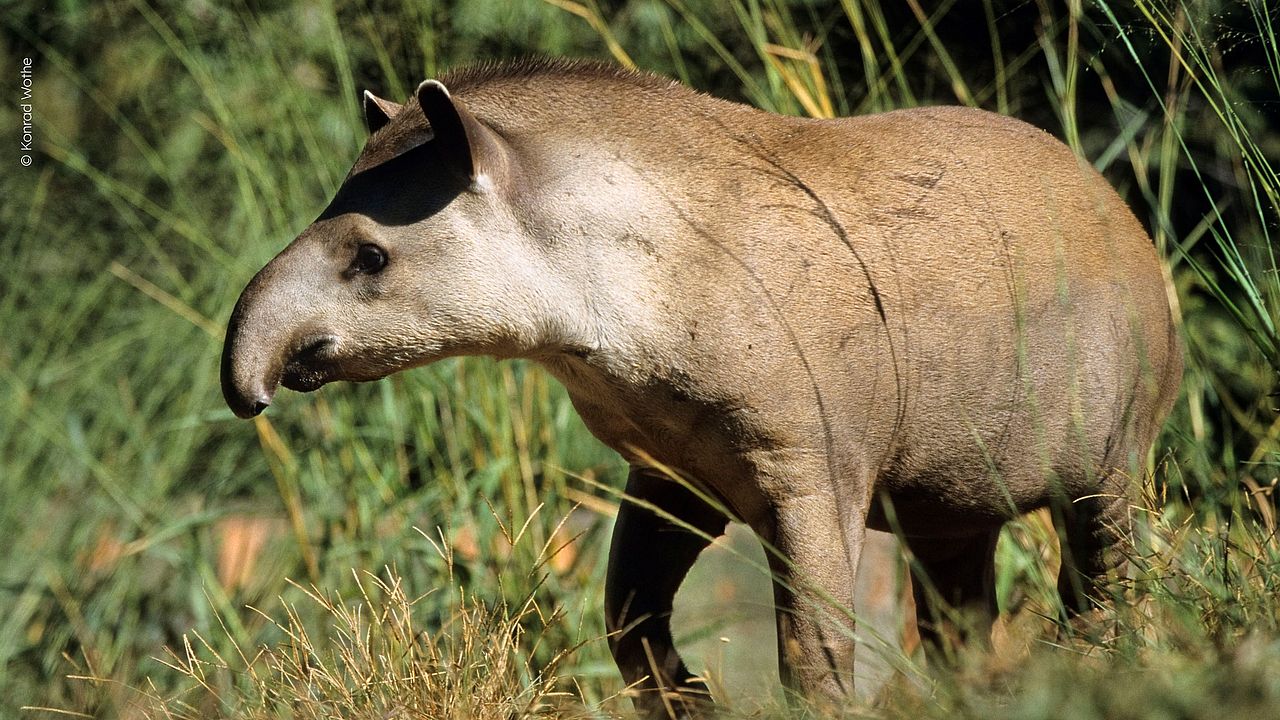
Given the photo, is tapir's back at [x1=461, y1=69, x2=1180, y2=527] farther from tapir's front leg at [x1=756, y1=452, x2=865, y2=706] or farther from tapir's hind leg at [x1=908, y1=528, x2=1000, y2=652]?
tapir's hind leg at [x1=908, y1=528, x2=1000, y2=652]

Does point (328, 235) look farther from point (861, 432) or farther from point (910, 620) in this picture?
point (910, 620)

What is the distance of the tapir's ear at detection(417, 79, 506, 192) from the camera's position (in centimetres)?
260

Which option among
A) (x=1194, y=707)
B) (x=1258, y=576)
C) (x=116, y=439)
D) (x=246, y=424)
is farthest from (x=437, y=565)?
(x=1194, y=707)

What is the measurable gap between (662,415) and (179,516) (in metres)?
2.91

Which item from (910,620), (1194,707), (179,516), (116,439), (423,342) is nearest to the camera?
(1194,707)

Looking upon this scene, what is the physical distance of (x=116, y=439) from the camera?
5.42 metres

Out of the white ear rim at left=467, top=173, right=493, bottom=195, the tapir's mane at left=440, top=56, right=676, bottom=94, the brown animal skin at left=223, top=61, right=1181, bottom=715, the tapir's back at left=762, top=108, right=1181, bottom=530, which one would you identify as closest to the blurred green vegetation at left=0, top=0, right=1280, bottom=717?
the tapir's back at left=762, top=108, right=1181, bottom=530

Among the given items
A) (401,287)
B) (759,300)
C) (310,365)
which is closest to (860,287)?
(759,300)

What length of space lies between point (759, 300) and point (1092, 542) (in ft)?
3.45

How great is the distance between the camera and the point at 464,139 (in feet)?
8.65

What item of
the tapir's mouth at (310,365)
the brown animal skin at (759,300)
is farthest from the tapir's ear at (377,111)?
the tapir's mouth at (310,365)

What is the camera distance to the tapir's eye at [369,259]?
2686 mm

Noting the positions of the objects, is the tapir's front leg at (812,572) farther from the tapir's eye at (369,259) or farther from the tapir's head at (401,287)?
the tapir's eye at (369,259)

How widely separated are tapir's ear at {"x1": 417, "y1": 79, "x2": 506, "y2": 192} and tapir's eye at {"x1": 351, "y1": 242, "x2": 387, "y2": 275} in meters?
0.21
